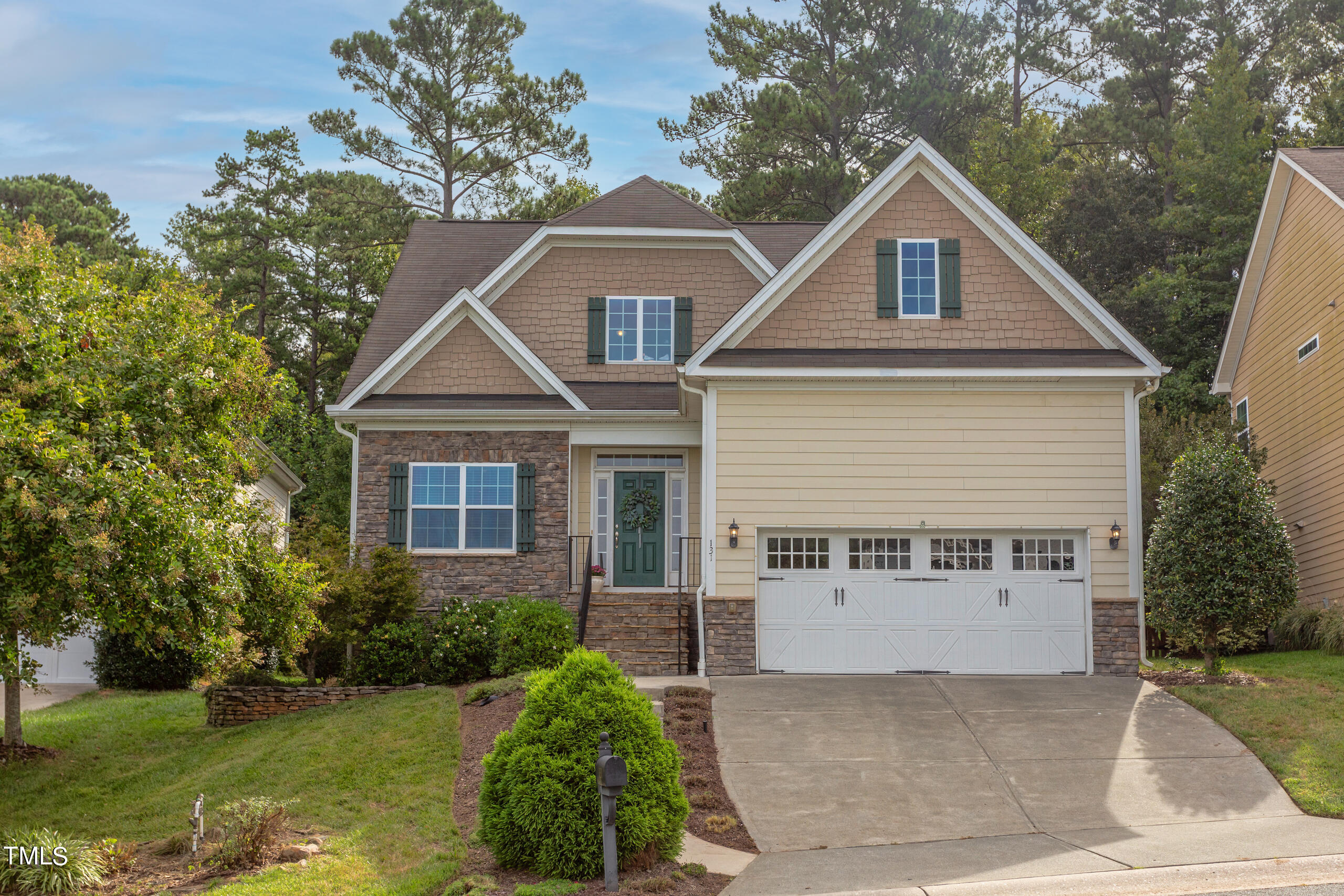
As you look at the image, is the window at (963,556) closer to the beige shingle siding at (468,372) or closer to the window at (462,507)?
the window at (462,507)

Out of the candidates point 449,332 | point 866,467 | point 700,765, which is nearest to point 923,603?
point 866,467

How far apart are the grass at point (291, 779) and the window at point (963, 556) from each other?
635 cm

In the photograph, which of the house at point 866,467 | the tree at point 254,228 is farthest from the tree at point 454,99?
the house at point 866,467

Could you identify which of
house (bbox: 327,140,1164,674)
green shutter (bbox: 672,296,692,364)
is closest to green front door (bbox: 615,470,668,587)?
house (bbox: 327,140,1164,674)

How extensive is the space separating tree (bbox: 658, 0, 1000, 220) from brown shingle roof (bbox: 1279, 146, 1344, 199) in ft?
46.4

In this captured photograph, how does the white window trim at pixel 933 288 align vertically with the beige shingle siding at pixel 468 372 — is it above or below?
above

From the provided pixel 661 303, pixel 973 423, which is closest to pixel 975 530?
pixel 973 423

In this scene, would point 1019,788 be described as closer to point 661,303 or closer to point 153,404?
point 153,404

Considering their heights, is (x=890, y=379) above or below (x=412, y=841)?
above

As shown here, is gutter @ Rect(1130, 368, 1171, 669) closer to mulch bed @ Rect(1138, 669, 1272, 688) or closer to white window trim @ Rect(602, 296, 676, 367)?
mulch bed @ Rect(1138, 669, 1272, 688)

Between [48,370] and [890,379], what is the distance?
9653 millimetres

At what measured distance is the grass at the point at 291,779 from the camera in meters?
8.16

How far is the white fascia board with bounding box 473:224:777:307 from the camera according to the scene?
1888 cm

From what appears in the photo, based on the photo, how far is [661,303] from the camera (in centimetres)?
1911
